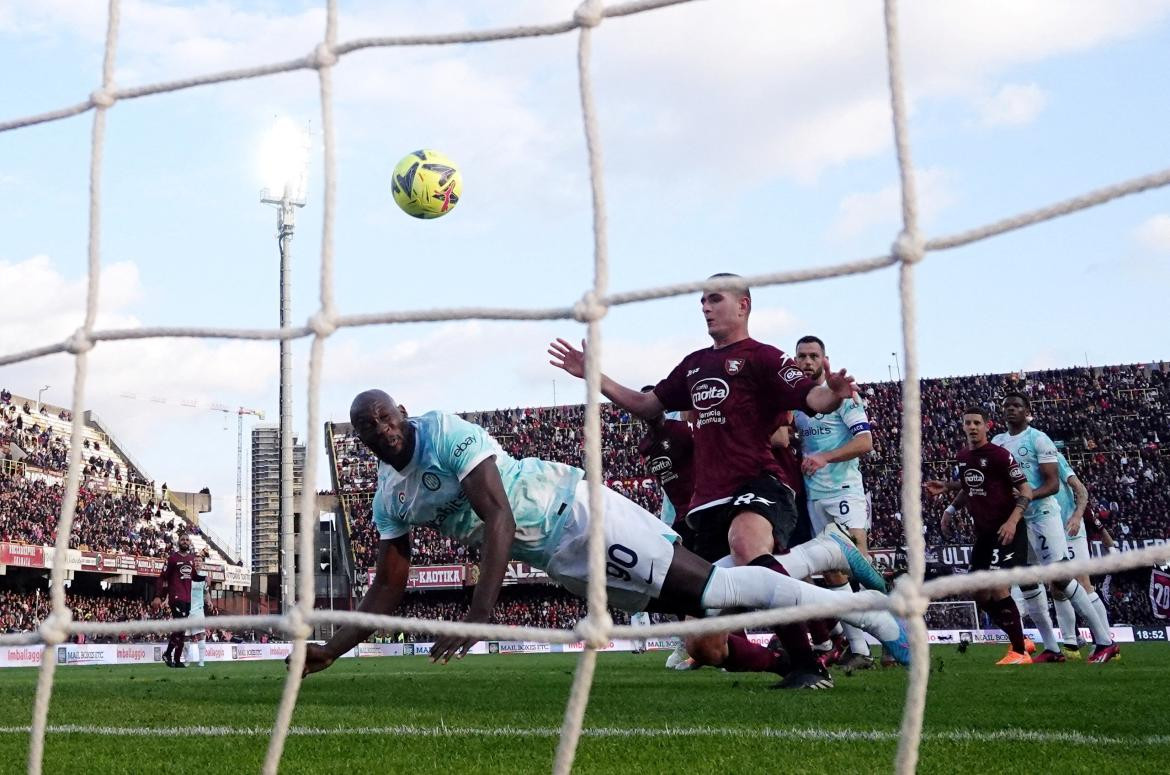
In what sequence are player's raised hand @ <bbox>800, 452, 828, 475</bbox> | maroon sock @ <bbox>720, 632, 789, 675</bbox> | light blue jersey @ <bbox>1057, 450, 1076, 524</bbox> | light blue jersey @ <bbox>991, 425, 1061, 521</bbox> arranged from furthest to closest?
light blue jersey @ <bbox>1057, 450, 1076, 524</bbox> < light blue jersey @ <bbox>991, 425, 1061, 521</bbox> < player's raised hand @ <bbox>800, 452, 828, 475</bbox> < maroon sock @ <bbox>720, 632, 789, 675</bbox>

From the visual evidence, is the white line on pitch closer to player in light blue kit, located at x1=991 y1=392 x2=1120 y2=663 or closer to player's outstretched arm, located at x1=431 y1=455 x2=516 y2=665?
player's outstretched arm, located at x1=431 y1=455 x2=516 y2=665

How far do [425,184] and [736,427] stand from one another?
15.0 ft

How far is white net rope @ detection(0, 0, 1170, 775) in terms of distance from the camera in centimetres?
215

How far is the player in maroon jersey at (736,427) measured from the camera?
563 cm

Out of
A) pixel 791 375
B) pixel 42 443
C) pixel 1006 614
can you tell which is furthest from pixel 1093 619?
pixel 42 443

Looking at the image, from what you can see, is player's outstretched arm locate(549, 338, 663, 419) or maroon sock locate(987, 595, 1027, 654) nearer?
player's outstretched arm locate(549, 338, 663, 419)

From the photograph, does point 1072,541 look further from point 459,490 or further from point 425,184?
point 459,490

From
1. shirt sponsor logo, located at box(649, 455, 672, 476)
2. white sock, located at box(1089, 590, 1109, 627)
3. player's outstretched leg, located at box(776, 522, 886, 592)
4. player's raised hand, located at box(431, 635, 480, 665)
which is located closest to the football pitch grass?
player's raised hand, located at box(431, 635, 480, 665)

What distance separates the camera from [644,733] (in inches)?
169

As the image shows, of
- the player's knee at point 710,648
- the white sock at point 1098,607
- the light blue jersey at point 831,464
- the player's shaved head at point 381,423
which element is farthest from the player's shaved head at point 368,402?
the white sock at point 1098,607

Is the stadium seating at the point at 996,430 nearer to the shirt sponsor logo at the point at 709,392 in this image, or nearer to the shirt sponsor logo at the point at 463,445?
the shirt sponsor logo at the point at 709,392

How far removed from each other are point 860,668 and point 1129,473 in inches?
942

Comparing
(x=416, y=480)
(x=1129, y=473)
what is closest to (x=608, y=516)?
(x=416, y=480)

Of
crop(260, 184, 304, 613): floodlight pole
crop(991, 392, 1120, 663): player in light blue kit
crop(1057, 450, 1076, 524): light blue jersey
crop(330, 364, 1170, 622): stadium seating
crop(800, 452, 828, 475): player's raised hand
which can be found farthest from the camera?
crop(330, 364, 1170, 622): stadium seating
